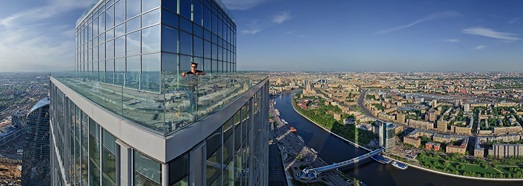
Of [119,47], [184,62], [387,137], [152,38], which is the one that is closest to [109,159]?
[152,38]

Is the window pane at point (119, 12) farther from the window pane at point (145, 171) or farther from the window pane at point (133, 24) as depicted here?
the window pane at point (145, 171)

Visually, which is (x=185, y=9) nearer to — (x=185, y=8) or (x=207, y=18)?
(x=185, y=8)

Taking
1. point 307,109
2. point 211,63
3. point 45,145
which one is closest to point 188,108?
point 211,63

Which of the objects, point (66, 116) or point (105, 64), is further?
point (105, 64)

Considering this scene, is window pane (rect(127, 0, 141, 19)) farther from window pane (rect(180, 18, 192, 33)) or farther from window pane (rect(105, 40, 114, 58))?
window pane (rect(105, 40, 114, 58))

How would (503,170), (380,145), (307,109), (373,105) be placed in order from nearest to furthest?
1. (503,170)
2. (380,145)
3. (307,109)
4. (373,105)

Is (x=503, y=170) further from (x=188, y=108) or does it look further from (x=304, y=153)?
(x=188, y=108)
